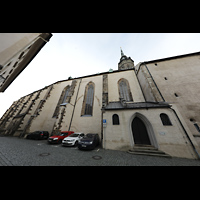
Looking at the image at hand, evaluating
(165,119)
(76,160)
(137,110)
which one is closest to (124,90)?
(137,110)

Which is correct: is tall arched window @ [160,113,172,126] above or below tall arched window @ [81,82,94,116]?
below

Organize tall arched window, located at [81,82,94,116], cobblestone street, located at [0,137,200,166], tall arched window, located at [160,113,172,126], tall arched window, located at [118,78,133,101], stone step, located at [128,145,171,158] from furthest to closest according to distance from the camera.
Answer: tall arched window, located at [81,82,94,116] → tall arched window, located at [118,78,133,101] → tall arched window, located at [160,113,172,126] → stone step, located at [128,145,171,158] → cobblestone street, located at [0,137,200,166]

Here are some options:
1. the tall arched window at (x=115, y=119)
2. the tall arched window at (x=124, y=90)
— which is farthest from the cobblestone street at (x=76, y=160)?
the tall arched window at (x=124, y=90)

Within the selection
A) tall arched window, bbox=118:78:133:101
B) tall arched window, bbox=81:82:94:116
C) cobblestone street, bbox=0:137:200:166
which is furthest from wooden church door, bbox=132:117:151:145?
tall arched window, bbox=81:82:94:116

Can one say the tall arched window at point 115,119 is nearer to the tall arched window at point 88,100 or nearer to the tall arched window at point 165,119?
the tall arched window at point 165,119

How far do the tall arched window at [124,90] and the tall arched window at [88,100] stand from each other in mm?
5152

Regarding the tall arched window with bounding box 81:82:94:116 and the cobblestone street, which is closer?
the cobblestone street

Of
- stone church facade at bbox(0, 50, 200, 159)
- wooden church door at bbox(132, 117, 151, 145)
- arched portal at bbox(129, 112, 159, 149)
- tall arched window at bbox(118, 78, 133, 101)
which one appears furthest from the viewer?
tall arched window at bbox(118, 78, 133, 101)

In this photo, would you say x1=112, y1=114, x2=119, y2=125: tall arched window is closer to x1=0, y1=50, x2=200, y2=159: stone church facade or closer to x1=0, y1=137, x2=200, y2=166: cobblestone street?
x1=0, y1=50, x2=200, y2=159: stone church facade

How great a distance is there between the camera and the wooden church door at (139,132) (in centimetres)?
654

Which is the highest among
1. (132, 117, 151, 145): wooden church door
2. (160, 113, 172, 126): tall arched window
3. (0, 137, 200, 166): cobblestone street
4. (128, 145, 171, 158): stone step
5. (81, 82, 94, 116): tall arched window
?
(81, 82, 94, 116): tall arched window

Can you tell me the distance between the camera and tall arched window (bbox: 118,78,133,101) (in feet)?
37.2

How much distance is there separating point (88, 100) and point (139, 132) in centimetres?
873
